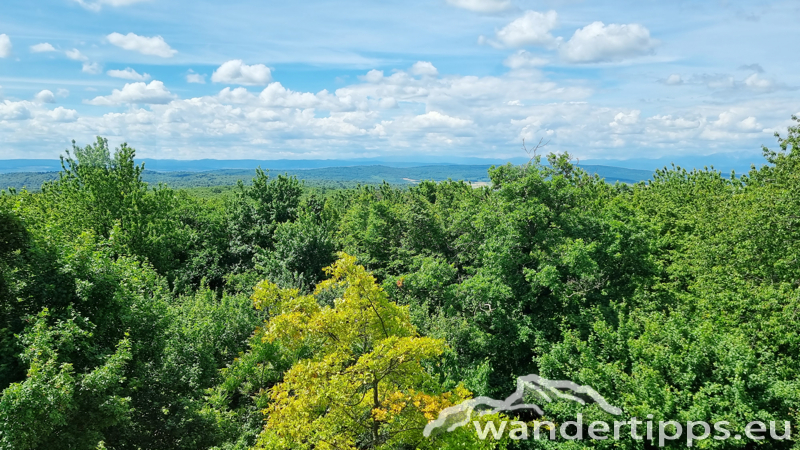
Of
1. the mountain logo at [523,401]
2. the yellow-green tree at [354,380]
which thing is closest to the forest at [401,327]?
the yellow-green tree at [354,380]

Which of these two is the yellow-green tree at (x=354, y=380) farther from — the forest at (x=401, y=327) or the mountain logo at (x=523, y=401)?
the mountain logo at (x=523, y=401)

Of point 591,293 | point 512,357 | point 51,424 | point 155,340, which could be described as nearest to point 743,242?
point 591,293

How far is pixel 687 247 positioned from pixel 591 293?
294 inches

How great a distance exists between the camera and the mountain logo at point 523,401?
11.1 metres

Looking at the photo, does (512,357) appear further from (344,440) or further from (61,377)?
(61,377)

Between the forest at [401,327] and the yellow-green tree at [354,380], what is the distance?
0.06 m

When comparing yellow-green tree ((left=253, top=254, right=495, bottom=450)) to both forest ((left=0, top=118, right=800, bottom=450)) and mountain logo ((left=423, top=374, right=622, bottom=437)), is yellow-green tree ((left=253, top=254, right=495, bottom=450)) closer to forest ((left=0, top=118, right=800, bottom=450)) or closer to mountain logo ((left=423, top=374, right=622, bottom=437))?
forest ((left=0, top=118, right=800, bottom=450))

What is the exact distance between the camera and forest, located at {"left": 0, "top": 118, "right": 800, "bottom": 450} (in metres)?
10.9

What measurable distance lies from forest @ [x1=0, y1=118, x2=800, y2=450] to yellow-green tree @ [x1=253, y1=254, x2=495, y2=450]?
0.06 m

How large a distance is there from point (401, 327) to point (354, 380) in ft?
6.97

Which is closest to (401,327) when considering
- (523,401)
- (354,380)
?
(354,380)

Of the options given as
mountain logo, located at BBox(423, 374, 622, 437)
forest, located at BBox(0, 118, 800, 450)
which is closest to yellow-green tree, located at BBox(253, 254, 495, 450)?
forest, located at BBox(0, 118, 800, 450)

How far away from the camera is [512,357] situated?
19812 millimetres

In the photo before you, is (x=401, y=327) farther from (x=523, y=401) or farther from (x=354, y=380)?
(x=523, y=401)
